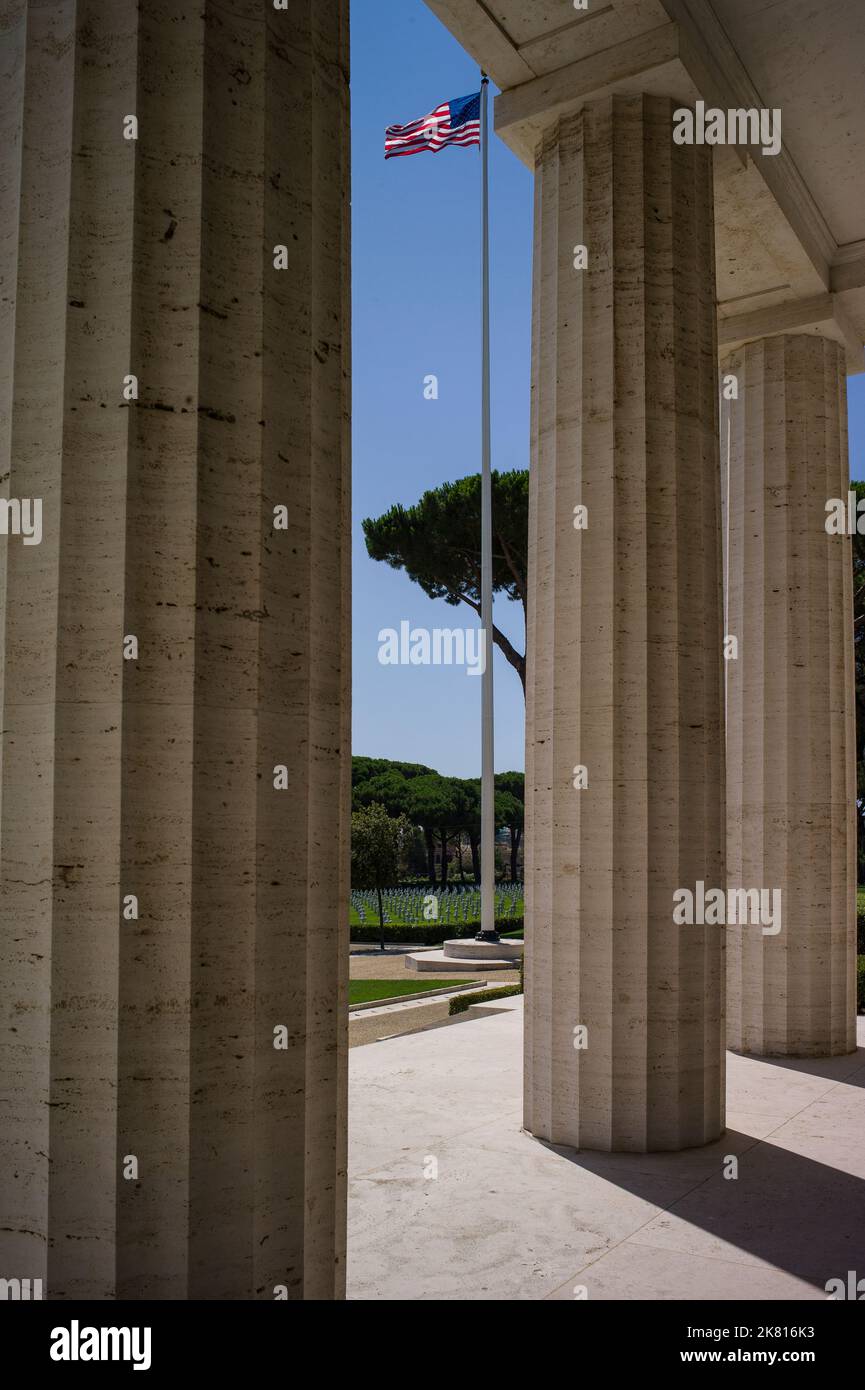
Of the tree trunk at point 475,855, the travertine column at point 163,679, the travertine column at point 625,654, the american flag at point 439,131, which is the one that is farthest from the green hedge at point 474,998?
the tree trunk at point 475,855

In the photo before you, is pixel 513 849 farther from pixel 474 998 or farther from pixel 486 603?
pixel 474 998

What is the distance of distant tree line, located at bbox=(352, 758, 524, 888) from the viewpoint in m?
87.6

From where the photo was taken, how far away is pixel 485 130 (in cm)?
3453

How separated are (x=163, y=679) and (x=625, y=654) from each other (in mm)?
6115

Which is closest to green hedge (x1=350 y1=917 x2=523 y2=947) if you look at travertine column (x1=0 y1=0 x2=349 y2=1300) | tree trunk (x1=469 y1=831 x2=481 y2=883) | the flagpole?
the flagpole

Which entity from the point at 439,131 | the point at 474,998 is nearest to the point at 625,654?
the point at 474,998

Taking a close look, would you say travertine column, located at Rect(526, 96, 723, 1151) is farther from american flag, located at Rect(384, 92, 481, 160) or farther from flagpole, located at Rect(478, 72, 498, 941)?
flagpole, located at Rect(478, 72, 498, 941)

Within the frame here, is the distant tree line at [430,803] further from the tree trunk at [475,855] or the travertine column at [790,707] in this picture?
the travertine column at [790,707]

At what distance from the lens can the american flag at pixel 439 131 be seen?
3144 cm

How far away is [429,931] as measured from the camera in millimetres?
51156

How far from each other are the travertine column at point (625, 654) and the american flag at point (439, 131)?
23202 millimetres

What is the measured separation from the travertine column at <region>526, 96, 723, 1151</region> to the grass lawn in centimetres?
1878
